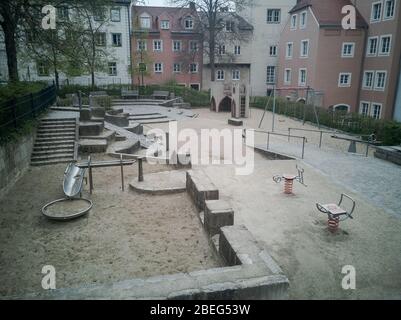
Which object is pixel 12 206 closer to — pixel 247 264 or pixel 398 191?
pixel 247 264

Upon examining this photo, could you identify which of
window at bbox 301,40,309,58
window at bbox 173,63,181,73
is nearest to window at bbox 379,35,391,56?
window at bbox 301,40,309,58

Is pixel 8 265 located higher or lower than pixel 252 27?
lower

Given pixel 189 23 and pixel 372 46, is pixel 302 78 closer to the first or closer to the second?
pixel 372 46

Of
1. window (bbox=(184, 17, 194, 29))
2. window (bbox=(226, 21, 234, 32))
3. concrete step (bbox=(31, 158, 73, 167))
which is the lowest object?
concrete step (bbox=(31, 158, 73, 167))

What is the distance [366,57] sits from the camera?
1330 inches

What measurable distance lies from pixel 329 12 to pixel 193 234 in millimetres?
34859

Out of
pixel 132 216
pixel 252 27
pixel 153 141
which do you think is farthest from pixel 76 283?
pixel 252 27

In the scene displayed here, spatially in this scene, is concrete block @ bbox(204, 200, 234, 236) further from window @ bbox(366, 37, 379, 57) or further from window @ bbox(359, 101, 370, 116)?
window @ bbox(366, 37, 379, 57)

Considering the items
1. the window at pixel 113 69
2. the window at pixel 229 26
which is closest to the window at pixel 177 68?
the window at pixel 229 26

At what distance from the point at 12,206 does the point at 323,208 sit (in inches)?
331

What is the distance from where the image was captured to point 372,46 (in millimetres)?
32844

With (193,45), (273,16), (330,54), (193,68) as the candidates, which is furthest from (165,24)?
(330,54)

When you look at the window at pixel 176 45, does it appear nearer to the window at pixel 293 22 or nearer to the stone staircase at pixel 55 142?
the window at pixel 293 22

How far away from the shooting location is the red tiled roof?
33.4 m
